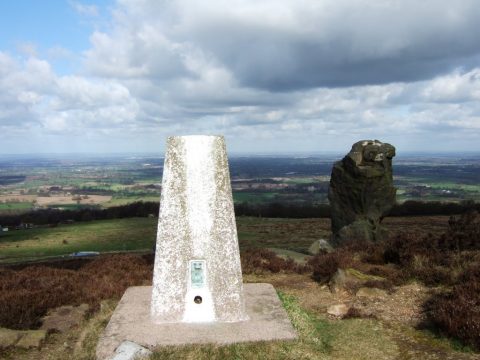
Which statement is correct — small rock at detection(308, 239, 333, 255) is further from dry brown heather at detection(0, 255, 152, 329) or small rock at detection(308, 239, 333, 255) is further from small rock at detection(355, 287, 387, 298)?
small rock at detection(355, 287, 387, 298)

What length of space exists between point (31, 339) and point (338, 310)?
597 cm

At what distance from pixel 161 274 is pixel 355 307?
4559mm

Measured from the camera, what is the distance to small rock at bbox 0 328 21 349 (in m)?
7.53

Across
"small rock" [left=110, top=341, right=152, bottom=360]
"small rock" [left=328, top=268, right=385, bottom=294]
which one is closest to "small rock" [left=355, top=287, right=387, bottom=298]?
"small rock" [left=328, top=268, right=385, bottom=294]

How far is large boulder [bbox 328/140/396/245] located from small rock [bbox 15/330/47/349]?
12410 mm

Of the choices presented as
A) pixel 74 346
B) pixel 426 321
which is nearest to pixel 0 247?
pixel 74 346

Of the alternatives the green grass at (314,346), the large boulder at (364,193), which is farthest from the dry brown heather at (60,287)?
the large boulder at (364,193)

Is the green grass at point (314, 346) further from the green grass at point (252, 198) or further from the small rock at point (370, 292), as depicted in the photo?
the green grass at point (252, 198)

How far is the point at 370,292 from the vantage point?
9.96m

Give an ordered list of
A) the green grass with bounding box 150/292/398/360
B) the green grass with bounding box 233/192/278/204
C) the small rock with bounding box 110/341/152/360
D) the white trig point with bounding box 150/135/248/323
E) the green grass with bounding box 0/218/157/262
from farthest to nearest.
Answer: the green grass with bounding box 233/192/278/204
the green grass with bounding box 0/218/157/262
the white trig point with bounding box 150/135/248/323
the green grass with bounding box 150/292/398/360
the small rock with bounding box 110/341/152/360

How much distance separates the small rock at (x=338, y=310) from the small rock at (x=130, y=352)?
4.34 metres

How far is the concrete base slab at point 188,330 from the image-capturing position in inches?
255

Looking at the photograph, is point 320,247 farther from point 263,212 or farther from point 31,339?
point 263,212

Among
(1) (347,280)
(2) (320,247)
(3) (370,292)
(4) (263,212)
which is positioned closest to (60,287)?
(1) (347,280)
